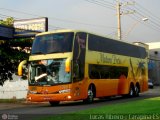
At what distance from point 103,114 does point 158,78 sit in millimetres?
70058

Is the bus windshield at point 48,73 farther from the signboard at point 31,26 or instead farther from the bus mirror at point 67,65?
the signboard at point 31,26

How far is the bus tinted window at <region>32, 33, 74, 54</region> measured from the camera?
2319 centimetres

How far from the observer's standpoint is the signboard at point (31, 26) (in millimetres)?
31142

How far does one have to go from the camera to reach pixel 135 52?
1298 inches

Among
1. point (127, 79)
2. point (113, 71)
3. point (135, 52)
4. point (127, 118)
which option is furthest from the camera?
point (135, 52)

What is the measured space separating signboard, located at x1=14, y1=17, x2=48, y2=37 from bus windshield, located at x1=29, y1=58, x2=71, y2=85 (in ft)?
25.1

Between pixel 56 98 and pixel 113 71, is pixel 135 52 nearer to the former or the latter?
pixel 113 71

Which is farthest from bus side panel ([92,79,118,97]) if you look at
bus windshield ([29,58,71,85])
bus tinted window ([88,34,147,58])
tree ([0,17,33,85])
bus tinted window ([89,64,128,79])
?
tree ([0,17,33,85])

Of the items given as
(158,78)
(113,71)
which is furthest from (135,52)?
(158,78)

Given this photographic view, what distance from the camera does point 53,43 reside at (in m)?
23.5

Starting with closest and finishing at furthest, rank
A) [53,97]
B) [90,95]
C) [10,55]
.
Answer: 1. [53,97]
2. [90,95]
3. [10,55]

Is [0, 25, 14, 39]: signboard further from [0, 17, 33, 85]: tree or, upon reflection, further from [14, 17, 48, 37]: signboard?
[0, 17, 33, 85]: tree

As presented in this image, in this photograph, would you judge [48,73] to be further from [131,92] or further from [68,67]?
[131,92]

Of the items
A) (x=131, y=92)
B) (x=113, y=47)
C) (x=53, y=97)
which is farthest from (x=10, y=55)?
(x=53, y=97)
